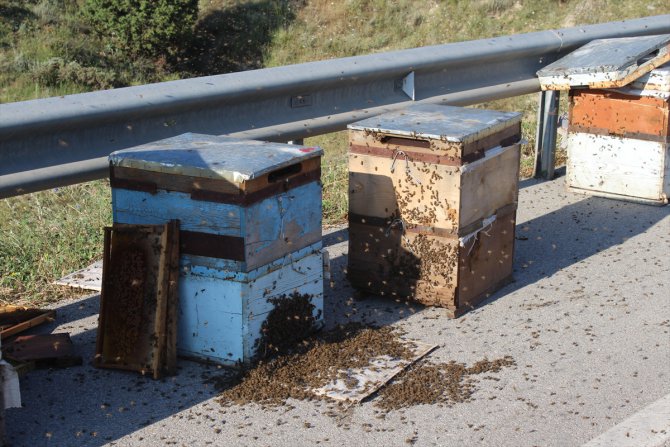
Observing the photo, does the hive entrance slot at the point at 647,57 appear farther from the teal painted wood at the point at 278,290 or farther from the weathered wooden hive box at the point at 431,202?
the teal painted wood at the point at 278,290

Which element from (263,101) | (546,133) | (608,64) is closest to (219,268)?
(263,101)

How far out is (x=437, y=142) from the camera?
507 cm

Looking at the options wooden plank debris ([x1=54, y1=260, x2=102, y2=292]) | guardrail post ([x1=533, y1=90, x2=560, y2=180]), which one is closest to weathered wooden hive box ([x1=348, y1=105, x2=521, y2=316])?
wooden plank debris ([x1=54, y1=260, x2=102, y2=292])

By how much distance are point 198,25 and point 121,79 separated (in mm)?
4397

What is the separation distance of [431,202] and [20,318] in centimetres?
230

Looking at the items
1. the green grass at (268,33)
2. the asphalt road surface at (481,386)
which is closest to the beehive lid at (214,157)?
the asphalt road surface at (481,386)

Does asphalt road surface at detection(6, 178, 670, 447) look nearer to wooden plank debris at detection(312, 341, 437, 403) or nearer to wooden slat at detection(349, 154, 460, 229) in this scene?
wooden plank debris at detection(312, 341, 437, 403)

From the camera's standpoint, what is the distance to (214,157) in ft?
14.9

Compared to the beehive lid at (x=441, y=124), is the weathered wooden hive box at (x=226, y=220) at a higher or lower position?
lower

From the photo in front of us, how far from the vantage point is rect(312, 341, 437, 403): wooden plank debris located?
14.1ft

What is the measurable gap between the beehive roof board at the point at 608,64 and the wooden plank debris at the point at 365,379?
3.22 metres

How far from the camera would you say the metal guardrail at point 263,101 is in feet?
16.4

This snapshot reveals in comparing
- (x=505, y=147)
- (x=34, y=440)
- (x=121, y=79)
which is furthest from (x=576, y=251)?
(x=121, y=79)

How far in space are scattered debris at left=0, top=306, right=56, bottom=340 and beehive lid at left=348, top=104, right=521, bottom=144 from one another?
1.97 m
